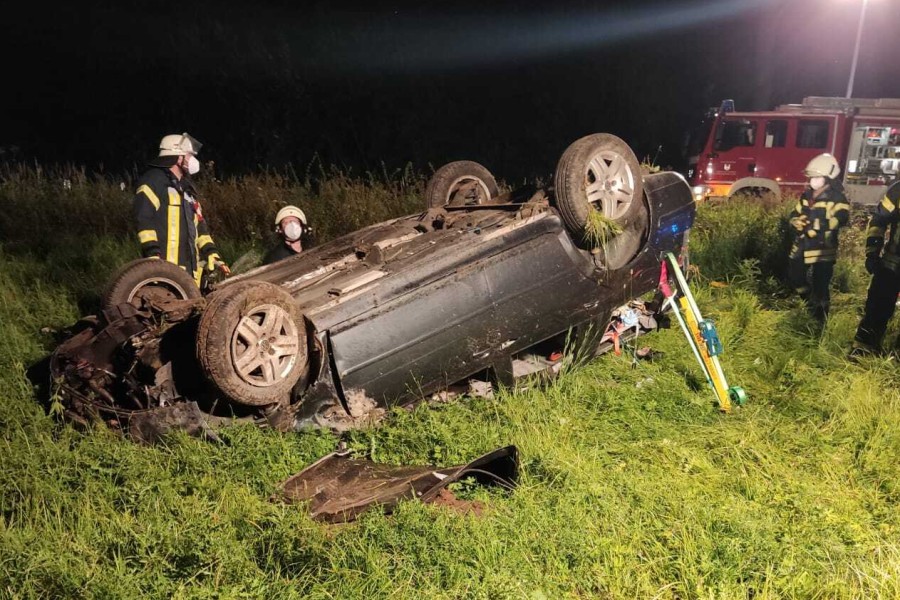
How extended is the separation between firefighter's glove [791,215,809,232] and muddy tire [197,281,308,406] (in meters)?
4.88

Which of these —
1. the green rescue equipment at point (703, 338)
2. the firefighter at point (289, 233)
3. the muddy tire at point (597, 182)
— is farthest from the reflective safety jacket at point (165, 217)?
the green rescue equipment at point (703, 338)

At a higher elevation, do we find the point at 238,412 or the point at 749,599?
the point at 238,412

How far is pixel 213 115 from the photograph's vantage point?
53.5 feet

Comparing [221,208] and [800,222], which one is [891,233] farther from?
[221,208]

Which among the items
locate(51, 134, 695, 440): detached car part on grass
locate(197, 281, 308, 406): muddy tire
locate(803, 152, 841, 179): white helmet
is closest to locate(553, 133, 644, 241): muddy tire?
locate(51, 134, 695, 440): detached car part on grass

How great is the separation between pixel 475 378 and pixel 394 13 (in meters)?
15.9

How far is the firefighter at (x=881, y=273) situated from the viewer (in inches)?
203

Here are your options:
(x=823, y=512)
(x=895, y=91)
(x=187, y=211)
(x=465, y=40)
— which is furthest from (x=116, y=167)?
(x=895, y=91)

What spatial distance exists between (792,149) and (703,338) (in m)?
9.29

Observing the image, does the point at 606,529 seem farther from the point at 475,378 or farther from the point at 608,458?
the point at 475,378

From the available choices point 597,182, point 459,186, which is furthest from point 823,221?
point 459,186

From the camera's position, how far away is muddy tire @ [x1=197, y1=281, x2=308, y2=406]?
3092 mm

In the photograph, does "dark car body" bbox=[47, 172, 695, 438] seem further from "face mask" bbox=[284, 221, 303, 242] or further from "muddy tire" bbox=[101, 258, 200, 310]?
"face mask" bbox=[284, 221, 303, 242]

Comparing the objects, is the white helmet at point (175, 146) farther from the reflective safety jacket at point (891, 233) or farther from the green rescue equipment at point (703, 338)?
the reflective safety jacket at point (891, 233)
